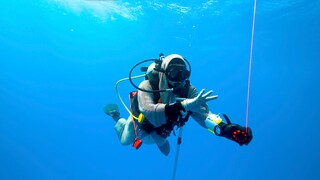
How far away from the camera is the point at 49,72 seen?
71.9 meters

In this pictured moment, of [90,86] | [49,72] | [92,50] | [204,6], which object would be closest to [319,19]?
[204,6]

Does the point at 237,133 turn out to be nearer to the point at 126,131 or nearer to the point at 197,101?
the point at 197,101

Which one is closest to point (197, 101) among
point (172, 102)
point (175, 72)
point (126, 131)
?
point (175, 72)

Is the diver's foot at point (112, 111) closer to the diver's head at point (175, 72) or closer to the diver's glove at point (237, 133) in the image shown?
the diver's head at point (175, 72)

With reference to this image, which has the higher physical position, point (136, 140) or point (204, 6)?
point (204, 6)

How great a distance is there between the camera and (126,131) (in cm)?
668

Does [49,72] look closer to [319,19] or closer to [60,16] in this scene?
[60,16]

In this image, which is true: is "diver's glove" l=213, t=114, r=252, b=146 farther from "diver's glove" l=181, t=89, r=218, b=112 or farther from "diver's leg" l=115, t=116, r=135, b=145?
"diver's leg" l=115, t=116, r=135, b=145

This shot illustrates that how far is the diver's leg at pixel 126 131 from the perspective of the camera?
6473mm

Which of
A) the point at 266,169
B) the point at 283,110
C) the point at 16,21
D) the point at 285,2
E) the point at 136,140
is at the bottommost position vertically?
the point at 136,140

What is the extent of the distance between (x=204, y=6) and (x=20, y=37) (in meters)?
37.9

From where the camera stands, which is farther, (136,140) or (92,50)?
(92,50)

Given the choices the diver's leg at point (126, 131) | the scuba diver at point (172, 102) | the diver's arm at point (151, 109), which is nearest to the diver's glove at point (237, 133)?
the scuba diver at point (172, 102)

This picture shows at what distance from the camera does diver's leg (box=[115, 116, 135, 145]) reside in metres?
6.47
